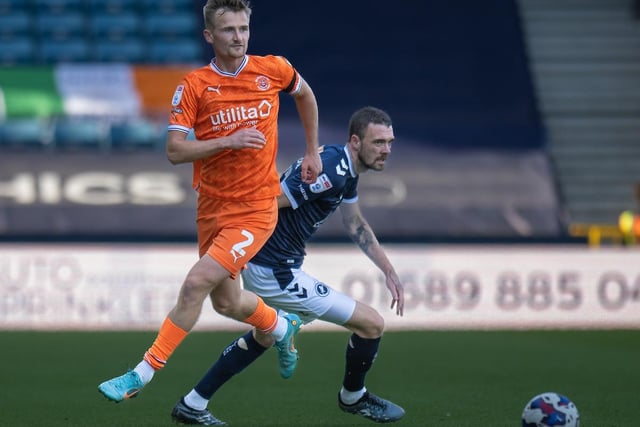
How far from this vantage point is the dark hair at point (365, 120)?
6.57m

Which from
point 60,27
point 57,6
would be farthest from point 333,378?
point 57,6

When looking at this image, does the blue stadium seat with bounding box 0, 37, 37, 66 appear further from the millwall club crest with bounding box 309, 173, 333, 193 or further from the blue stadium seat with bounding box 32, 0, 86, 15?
the millwall club crest with bounding box 309, 173, 333, 193

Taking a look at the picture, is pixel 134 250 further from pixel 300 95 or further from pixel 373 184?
pixel 300 95

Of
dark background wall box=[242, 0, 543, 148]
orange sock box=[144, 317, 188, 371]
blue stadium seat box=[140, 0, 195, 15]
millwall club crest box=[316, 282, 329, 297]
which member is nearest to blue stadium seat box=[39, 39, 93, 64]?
blue stadium seat box=[140, 0, 195, 15]

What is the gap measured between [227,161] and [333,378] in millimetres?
3619

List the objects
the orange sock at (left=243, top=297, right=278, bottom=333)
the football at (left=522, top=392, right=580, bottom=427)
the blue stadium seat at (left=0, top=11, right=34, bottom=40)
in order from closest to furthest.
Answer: the football at (left=522, top=392, right=580, bottom=427), the orange sock at (left=243, top=297, right=278, bottom=333), the blue stadium seat at (left=0, top=11, right=34, bottom=40)

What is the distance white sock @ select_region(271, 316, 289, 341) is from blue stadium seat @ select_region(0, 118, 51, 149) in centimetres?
1225

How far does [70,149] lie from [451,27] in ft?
24.1

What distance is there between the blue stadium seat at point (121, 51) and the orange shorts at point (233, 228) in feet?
46.8

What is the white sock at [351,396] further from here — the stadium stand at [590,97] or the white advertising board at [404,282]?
the stadium stand at [590,97]

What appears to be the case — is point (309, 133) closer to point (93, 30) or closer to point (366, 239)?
point (366, 239)

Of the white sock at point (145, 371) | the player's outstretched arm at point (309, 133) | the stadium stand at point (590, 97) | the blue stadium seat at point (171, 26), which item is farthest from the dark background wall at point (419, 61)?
the white sock at point (145, 371)

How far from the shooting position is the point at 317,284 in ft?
21.8

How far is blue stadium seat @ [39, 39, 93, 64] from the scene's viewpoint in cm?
2009
